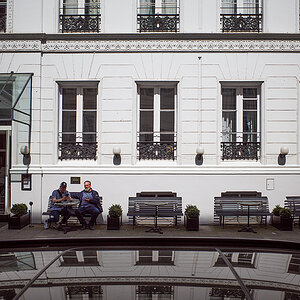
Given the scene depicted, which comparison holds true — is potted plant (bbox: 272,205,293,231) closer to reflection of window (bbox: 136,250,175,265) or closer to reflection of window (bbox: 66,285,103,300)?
reflection of window (bbox: 136,250,175,265)

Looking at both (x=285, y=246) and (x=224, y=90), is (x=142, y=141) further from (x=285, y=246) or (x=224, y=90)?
(x=285, y=246)

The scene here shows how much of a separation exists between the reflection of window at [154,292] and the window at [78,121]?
931 centimetres

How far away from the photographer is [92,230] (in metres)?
9.99

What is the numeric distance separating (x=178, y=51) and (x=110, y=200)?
573cm

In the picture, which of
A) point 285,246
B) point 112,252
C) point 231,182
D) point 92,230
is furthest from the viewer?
point 231,182

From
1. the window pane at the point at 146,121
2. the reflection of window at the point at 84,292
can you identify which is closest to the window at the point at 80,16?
the window pane at the point at 146,121

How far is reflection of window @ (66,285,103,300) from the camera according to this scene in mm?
1881

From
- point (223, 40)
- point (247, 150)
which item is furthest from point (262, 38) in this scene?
point (247, 150)

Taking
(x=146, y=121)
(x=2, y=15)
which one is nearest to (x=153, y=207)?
(x=146, y=121)

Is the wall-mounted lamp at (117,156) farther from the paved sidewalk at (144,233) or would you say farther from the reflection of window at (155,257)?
the reflection of window at (155,257)

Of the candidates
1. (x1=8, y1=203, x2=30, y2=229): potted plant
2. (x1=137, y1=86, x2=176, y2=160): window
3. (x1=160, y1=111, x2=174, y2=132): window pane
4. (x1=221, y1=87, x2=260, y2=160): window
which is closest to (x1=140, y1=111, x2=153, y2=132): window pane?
(x1=137, y1=86, x2=176, y2=160): window

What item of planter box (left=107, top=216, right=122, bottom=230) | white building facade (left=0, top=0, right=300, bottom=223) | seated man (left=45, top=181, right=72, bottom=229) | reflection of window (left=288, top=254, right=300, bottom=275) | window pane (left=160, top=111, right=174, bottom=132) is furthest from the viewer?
window pane (left=160, top=111, right=174, bottom=132)

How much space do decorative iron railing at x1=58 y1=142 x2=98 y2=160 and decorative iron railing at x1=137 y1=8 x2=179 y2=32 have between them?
4560mm

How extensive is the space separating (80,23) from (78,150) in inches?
180
